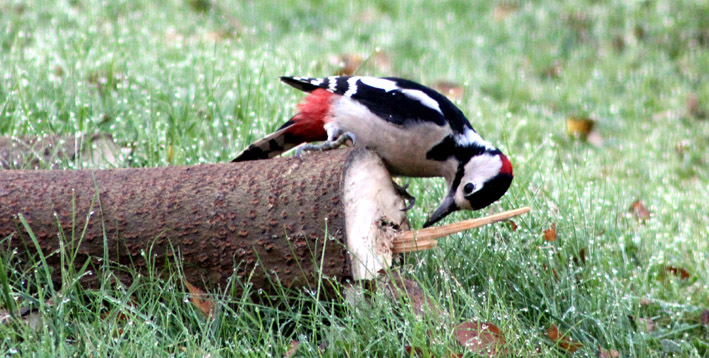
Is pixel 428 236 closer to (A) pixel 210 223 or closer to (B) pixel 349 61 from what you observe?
(A) pixel 210 223

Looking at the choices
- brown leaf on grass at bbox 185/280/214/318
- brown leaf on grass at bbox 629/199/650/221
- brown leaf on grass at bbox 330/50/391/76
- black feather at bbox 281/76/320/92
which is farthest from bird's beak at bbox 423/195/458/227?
brown leaf on grass at bbox 330/50/391/76

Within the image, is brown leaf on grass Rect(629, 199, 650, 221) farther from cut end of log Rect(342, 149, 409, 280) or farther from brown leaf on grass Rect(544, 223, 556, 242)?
cut end of log Rect(342, 149, 409, 280)

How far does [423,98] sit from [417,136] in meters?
0.21

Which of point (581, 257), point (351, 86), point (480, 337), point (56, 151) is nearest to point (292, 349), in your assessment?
point (480, 337)

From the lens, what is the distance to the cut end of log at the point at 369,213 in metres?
3.29

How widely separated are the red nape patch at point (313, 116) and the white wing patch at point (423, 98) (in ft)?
1.26

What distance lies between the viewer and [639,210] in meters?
5.20

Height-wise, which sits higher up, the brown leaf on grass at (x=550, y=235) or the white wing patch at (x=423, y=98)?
the white wing patch at (x=423, y=98)

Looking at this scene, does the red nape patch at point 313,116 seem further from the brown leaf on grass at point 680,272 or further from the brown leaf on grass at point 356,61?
the brown leaf on grass at point 356,61

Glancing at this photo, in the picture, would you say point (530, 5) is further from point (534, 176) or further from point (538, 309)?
point (538, 309)

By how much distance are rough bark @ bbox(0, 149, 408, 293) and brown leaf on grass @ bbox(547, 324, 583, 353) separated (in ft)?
2.91

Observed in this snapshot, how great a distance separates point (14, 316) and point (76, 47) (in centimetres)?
292

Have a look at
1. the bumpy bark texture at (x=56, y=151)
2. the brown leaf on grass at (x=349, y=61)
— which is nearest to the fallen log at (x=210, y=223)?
the bumpy bark texture at (x=56, y=151)

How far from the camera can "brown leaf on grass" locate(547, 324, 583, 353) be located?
3482mm
